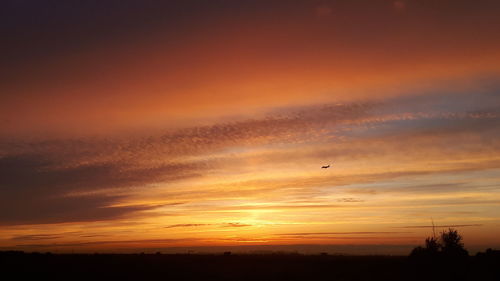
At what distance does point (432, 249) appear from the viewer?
58531 mm

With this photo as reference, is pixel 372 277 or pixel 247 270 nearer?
pixel 372 277

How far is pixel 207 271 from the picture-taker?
195 feet

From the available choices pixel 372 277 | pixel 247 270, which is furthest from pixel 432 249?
pixel 247 270

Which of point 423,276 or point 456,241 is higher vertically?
point 456,241

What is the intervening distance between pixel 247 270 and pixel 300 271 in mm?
6667

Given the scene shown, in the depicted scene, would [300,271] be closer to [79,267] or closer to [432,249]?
[432,249]

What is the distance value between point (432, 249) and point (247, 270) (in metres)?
22.1

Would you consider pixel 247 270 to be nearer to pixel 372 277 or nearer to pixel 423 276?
pixel 372 277

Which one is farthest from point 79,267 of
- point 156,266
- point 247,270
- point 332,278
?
point 332,278

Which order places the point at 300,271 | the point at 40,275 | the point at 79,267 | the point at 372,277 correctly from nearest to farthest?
the point at 372,277, the point at 40,275, the point at 300,271, the point at 79,267

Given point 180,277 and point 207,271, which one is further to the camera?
point 207,271

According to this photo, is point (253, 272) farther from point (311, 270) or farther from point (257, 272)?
point (311, 270)

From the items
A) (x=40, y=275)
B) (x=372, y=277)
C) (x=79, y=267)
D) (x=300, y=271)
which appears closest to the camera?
(x=372, y=277)

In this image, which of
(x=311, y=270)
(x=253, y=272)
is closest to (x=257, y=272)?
(x=253, y=272)
